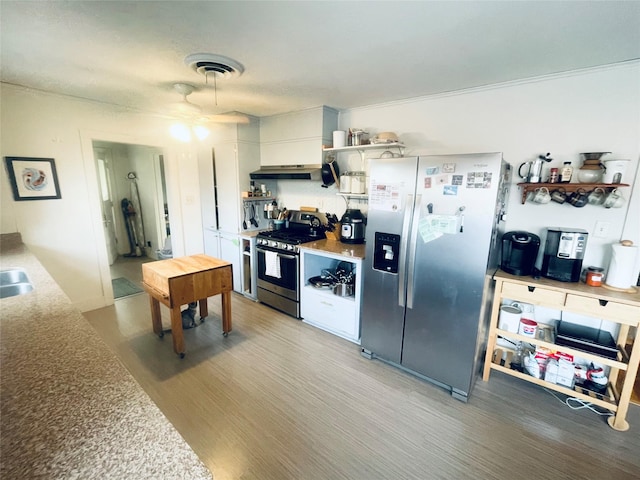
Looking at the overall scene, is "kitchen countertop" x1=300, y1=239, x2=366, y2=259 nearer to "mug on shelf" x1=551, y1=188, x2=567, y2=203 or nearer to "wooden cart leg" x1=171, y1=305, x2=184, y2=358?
"wooden cart leg" x1=171, y1=305, x2=184, y2=358

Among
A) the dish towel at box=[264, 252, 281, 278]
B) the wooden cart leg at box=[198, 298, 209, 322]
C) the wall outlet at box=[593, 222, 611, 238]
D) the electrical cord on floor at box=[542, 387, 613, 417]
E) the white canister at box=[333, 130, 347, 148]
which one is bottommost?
the electrical cord on floor at box=[542, 387, 613, 417]

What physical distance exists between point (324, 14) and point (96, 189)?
3316 millimetres

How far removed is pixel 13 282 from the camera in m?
2.01

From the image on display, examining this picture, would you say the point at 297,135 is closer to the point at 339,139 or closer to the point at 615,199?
the point at 339,139

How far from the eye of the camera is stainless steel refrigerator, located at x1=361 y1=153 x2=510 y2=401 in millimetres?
1948

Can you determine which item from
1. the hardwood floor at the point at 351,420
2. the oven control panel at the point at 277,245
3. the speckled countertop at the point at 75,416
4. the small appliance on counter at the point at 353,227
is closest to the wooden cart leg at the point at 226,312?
the hardwood floor at the point at 351,420

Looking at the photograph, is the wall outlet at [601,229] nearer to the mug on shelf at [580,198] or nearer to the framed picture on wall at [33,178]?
the mug on shelf at [580,198]

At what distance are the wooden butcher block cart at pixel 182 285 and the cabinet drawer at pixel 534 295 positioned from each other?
2.44 metres

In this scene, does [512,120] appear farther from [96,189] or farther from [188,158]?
[96,189]

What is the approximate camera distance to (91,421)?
0.77 meters

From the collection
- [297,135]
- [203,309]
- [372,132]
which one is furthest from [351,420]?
[297,135]

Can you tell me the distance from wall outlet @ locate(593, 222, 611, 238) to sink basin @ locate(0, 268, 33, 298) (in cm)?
407

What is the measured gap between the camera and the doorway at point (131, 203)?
5.09 m

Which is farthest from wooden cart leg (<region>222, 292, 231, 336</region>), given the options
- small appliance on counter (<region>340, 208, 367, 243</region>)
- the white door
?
the white door
